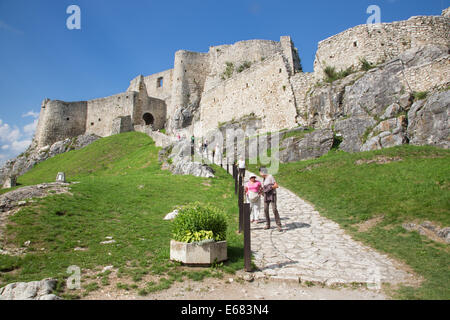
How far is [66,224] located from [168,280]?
4892 mm

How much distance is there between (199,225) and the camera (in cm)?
611

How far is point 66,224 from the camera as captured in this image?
8.32 m

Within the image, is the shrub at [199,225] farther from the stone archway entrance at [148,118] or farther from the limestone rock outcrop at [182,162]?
the stone archway entrance at [148,118]

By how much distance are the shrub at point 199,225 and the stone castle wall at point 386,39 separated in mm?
21238

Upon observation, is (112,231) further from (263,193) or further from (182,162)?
(182,162)

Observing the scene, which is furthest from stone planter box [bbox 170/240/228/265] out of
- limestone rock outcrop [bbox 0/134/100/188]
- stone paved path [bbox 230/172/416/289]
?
limestone rock outcrop [bbox 0/134/100/188]

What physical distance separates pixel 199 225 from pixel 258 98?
26109 millimetres

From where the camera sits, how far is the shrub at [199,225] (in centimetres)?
596

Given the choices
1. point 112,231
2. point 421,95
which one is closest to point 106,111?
point 112,231

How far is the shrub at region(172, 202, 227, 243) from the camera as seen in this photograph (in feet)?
19.6

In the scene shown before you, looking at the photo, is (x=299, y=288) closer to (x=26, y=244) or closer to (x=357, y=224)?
(x=357, y=224)

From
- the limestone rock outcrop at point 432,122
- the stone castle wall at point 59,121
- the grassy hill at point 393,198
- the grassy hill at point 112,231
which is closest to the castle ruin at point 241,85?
the stone castle wall at point 59,121
